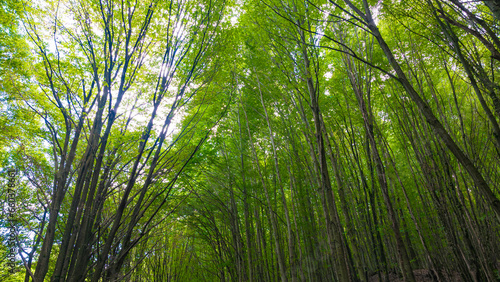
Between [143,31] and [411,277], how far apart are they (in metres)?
4.00

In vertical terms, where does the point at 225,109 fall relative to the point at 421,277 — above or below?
above

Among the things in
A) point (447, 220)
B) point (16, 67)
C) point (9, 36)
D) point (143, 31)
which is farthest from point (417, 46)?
point (9, 36)

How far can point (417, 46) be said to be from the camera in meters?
3.76

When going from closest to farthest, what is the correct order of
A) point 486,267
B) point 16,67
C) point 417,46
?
point 486,267, point 417,46, point 16,67

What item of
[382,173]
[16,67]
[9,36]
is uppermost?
[9,36]

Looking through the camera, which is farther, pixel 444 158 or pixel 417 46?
pixel 417 46

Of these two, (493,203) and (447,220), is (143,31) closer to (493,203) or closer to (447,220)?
(493,203)

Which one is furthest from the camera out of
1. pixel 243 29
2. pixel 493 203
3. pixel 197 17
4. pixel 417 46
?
pixel 243 29

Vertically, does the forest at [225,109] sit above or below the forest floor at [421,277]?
above

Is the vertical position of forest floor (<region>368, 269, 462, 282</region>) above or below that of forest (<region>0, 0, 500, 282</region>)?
below

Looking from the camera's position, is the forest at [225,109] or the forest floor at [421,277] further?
the forest floor at [421,277]

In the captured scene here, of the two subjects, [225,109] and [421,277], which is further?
[421,277]

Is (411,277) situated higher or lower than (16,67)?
lower

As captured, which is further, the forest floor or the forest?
the forest floor
